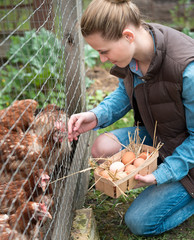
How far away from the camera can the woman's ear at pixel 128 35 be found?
1919 mm

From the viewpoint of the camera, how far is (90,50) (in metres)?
5.23

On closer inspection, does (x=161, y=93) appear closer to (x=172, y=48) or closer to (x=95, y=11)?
(x=172, y=48)

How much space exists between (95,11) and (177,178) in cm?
118

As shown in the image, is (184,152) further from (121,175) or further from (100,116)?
(100,116)

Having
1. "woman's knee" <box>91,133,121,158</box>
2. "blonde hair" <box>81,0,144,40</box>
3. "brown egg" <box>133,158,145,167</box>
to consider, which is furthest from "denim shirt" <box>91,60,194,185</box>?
"woman's knee" <box>91,133,121,158</box>

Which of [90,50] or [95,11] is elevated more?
[95,11]

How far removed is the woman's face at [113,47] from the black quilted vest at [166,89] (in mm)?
188

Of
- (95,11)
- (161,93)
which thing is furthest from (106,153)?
(95,11)

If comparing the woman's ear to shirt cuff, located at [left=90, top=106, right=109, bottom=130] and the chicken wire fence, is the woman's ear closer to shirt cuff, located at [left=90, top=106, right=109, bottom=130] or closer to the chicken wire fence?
the chicken wire fence

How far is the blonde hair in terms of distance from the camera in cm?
189

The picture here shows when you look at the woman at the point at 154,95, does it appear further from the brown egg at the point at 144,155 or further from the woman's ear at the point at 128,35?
the brown egg at the point at 144,155

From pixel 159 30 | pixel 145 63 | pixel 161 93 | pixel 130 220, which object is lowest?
pixel 130 220

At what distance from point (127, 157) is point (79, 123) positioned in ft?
1.37

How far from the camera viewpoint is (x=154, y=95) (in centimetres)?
220
